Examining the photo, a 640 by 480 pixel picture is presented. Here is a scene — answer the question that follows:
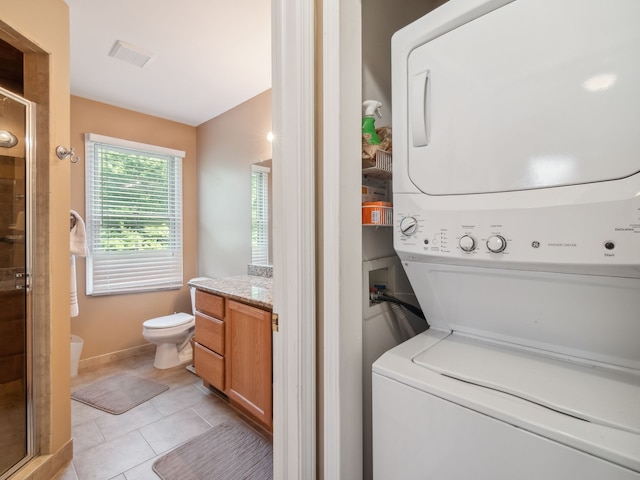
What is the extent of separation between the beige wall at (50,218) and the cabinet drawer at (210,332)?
81 cm

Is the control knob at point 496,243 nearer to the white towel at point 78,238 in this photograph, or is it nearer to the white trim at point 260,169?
the white trim at point 260,169

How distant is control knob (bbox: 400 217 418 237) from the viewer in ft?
2.84

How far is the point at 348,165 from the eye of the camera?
2.85 ft

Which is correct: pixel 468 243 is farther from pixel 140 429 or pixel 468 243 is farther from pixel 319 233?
pixel 140 429

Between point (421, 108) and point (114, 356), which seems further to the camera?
point (114, 356)

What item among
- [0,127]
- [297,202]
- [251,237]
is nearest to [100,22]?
[0,127]

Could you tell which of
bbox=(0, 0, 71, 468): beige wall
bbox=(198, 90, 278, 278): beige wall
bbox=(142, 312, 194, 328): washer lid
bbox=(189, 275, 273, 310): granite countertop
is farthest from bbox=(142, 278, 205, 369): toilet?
bbox=(0, 0, 71, 468): beige wall

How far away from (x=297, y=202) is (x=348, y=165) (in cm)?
18

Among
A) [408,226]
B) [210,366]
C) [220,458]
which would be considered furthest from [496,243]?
→ [210,366]

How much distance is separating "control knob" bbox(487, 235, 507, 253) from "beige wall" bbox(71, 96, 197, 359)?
3.36 metres

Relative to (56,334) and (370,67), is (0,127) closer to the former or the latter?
(56,334)

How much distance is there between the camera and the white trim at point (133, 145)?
9.18 feet

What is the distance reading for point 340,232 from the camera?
847 millimetres

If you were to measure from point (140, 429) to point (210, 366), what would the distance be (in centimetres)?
54
